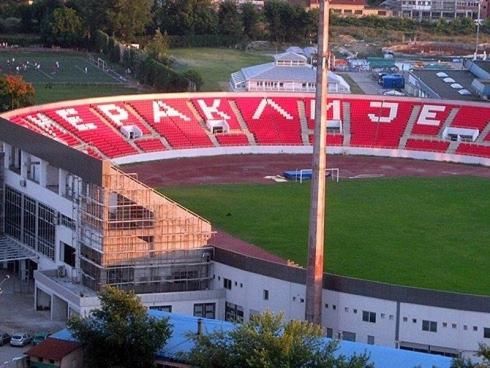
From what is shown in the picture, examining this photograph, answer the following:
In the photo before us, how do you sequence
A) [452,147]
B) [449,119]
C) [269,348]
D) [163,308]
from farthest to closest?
[449,119] → [452,147] → [163,308] → [269,348]

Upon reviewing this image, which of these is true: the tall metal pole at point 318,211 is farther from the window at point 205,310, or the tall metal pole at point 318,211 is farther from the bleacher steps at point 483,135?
the bleacher steps at point 483,135

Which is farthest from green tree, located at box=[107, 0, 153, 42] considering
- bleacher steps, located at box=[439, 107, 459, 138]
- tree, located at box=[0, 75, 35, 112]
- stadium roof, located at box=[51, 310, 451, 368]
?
stadium roof, located at box=[51, 310, 451, 368]

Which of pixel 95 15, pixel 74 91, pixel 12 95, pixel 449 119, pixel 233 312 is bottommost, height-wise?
pixel 233 312

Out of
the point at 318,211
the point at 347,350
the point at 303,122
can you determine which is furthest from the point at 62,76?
the point at 347,350

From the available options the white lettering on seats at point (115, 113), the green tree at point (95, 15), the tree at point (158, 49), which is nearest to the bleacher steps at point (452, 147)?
the white lettering on seats at point (115, 113)

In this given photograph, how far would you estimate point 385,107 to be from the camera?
5784 cm

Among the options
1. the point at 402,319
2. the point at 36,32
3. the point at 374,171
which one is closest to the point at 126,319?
the point at 402,319

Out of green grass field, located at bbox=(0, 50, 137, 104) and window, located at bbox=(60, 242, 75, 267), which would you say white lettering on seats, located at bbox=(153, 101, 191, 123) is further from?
window, located at bbox=(60, 242, 75, 267)

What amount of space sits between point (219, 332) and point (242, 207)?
1913 centimetres

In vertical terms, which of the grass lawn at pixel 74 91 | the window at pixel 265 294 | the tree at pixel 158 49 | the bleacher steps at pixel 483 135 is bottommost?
the window at pixel 265 294

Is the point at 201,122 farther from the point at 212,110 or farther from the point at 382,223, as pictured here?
the point at 382,223

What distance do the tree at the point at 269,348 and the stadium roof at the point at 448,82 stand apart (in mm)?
43663

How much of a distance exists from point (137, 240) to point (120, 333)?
640 centimetres

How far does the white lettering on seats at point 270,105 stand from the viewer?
5731cm
